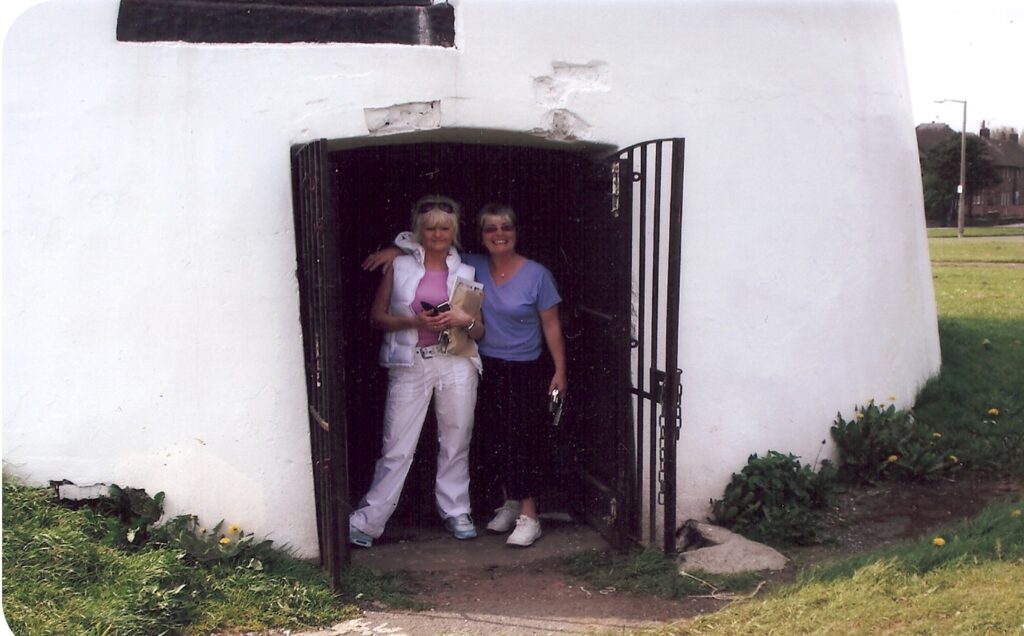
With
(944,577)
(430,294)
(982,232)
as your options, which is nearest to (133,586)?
(430,294)

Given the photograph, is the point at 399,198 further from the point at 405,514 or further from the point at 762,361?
the point at 762,361

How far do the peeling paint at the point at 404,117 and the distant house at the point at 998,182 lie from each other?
23.7m

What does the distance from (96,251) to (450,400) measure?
1.87 meters

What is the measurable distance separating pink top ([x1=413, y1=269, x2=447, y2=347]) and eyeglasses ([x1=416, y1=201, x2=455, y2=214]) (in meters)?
0.31

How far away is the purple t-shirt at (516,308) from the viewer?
5.35 metres

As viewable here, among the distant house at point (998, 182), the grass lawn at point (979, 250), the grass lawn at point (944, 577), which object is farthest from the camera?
the distant house at point (998, 182)

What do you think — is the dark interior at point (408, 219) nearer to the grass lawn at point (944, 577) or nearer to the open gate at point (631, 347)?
the open gate at point (631, 347)

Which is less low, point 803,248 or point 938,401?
point 803,248

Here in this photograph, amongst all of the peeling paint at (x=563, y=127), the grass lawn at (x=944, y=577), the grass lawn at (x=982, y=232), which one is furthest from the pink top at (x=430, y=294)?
the grass lawn at (x=982, y=232)

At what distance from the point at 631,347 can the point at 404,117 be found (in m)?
1.61

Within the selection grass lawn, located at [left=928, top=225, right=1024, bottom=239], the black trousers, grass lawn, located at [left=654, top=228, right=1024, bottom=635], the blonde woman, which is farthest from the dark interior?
grass lawn, located at [left=928, top=225, right=1024, bottom=239]

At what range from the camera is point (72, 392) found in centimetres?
486

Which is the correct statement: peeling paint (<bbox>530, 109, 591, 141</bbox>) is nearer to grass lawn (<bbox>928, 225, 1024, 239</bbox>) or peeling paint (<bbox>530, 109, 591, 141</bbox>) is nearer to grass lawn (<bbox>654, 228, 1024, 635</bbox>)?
grass lawn (<bbox>654, 228, 1024, 635</bbox>)

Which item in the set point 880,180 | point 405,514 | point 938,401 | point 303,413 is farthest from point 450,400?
point 938,401
